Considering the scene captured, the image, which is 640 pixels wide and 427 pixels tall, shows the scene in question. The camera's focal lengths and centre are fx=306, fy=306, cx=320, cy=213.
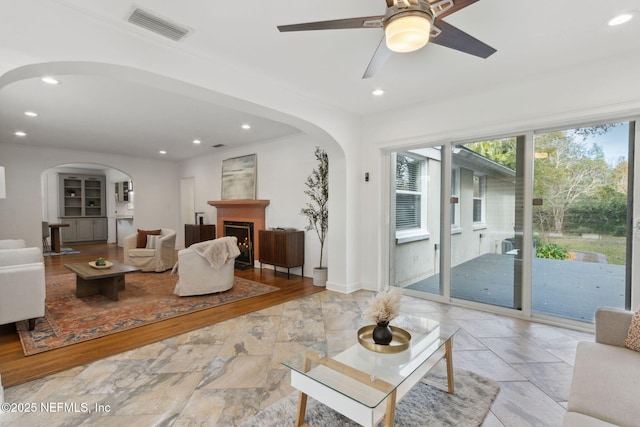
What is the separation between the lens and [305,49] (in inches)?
106

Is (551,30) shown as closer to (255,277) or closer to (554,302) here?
(554,302)

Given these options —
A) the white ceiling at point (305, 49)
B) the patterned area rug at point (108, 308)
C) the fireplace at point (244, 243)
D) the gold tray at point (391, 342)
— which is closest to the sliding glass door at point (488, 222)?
the white ceiling at point (305, 49)

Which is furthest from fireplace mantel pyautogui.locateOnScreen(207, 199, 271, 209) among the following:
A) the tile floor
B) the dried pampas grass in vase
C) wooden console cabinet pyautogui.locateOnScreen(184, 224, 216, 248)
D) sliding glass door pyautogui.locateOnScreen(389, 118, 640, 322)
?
the dried pampas grass in vase

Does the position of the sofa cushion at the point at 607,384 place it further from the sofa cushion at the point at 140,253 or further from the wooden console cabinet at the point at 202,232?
the wooden console cabinet at the point at 202,232

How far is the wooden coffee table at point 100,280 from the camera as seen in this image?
402 centimetres

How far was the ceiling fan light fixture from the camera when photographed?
1.59 metres

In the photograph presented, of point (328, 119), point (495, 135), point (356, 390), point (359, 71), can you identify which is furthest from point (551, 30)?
point (356, 390)

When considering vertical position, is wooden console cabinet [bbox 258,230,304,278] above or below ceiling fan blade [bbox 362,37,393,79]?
below

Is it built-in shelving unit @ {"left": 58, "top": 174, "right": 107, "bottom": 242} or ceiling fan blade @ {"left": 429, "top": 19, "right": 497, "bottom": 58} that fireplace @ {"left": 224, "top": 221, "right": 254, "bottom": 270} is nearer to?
ceiling fan blade @ {"left": 429, "top": 19, "right": 497, "bottom": 58}

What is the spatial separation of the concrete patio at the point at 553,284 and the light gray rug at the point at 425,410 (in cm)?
175

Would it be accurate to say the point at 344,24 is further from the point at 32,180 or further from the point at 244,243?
the point at 32,180

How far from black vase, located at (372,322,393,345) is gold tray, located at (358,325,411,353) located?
0.02m

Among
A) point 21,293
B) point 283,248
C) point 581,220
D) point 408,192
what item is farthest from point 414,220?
point 21,293

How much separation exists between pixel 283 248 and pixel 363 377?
397 cm
